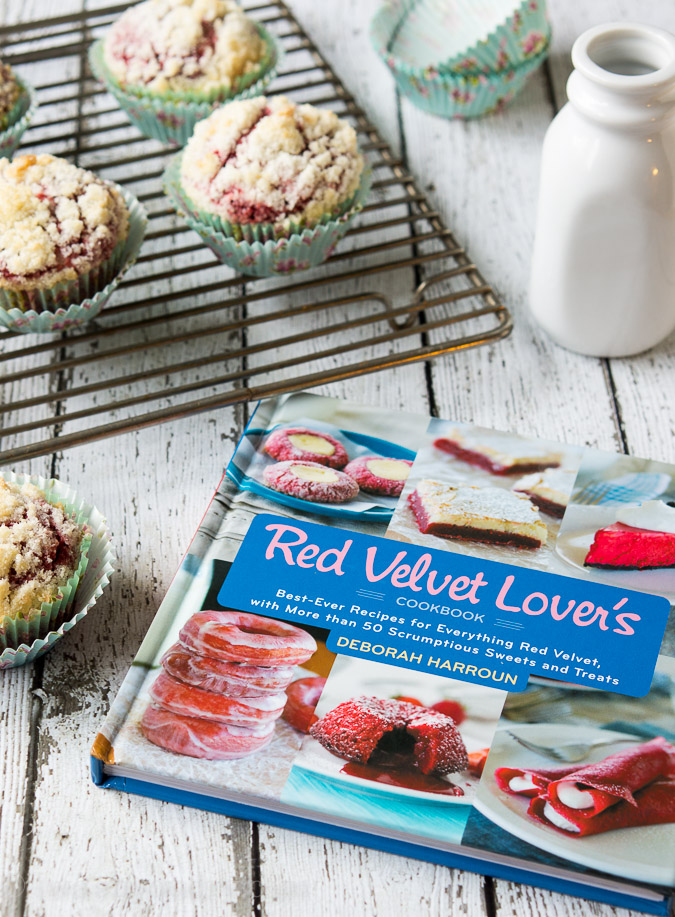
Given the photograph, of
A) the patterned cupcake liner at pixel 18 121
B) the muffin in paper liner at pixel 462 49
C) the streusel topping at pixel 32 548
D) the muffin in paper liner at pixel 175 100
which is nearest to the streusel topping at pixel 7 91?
the patterned cupcake liner at pixel 18 121

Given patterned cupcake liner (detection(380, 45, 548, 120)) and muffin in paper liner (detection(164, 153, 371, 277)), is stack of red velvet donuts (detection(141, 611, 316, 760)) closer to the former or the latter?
muffin in paper liner (detection(164, 153, 371, 277))

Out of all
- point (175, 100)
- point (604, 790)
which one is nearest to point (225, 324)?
point (175, 100)

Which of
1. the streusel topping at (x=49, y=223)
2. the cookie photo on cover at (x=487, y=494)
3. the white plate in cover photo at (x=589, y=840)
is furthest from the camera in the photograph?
the streusel topping at (x=49, y=223)

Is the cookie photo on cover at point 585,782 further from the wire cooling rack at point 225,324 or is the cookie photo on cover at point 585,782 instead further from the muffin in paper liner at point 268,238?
the muffin in paper liner at point 268,238

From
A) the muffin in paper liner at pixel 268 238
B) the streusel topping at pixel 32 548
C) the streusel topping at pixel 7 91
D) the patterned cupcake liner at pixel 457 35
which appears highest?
the patterned cupcake liner at pixel 457 35

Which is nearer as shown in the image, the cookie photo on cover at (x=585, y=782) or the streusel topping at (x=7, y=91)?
the cookie photo on cover at (x=585, y=782)

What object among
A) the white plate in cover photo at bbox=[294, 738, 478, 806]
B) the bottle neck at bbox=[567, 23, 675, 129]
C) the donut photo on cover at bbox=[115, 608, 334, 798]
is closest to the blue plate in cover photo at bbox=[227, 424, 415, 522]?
the donut photo on cover at bbox=[115, 608, 334, 798]

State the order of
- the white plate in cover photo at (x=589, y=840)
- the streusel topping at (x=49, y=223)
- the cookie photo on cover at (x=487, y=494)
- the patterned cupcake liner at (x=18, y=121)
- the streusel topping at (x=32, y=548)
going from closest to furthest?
the white plate in cover photo at (x=589, y=840), the streusel topping at (x=32, y=548), the cookie photo on cover at (x=487, y=494), the streusel topping at (x=49, y=223), the patterned cupcake liner at (x=18, y=121)
